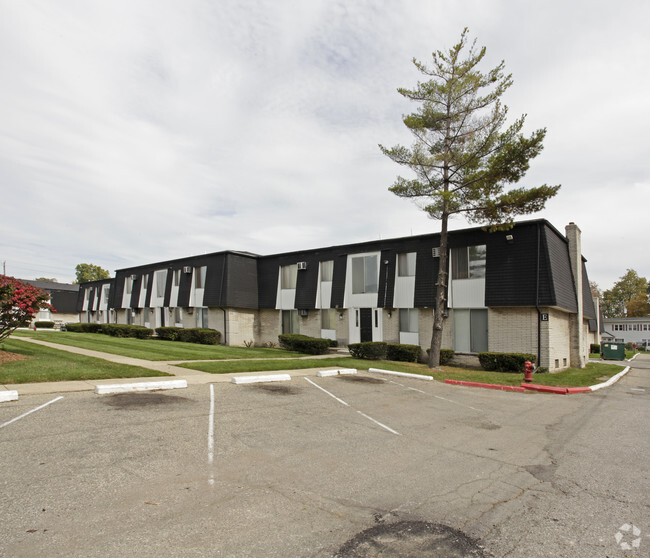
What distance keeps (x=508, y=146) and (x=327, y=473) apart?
1559cm

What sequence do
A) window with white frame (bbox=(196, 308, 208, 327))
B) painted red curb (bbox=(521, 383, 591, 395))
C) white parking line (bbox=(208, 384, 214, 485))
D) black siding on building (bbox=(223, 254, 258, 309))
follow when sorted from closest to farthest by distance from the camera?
white parking line (bbox=(208, 384, 214, 485)), painted red curb (bbox=(521, 383, 591, 395)), black siding on building (bbox=(223, 254, 258, 309)), window with white frame (bbox=(196, 308, 208, 327))

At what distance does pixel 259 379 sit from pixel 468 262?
13240mm

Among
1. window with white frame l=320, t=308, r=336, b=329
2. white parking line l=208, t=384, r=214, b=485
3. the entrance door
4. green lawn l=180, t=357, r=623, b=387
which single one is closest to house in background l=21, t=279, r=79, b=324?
window with white frame l=320, t=308, r=336, b=329

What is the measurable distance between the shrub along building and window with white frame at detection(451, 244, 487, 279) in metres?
0.05

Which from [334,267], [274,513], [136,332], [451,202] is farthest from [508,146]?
[136,332]

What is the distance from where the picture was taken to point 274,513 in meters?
4.24

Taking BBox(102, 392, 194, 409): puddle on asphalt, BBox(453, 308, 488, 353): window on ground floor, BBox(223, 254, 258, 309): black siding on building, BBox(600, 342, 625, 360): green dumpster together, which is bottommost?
BBox(102, 392, 194, 409): puddle on asphalt

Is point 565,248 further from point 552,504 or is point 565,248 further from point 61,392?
point 61,392

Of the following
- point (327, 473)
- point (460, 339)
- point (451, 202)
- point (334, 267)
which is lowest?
point (327, 473)

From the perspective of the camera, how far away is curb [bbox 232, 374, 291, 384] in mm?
12087

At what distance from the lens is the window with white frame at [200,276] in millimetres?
31156

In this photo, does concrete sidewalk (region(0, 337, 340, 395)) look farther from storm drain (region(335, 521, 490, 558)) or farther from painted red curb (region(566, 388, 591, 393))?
painted red curb (region(566, 388, 591, 393))

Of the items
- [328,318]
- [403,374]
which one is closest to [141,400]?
[403,374]

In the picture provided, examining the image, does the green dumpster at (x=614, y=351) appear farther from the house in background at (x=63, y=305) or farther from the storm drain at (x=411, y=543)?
the house in background at (x=63, y=305)
